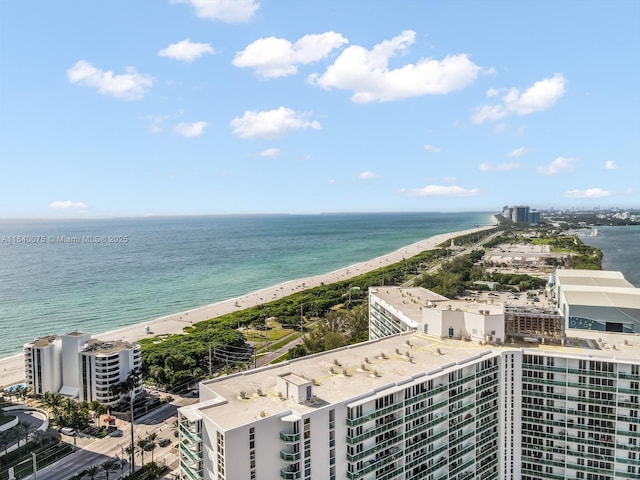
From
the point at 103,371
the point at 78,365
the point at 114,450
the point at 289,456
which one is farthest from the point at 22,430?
the point at 289,456

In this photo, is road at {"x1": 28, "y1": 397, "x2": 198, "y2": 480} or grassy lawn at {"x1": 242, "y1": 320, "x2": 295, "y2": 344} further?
grassy lawn at {"x1": 242, "y1": 320, "x2": 295, "y2": 344}

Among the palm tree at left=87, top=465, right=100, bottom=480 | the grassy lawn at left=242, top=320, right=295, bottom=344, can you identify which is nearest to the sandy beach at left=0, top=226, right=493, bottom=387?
the grassy lawn at left=242, top=320, right=295, bottom=344

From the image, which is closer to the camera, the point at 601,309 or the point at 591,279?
the point at 601,309

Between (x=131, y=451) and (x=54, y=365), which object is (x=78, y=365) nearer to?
(x=54, y=365)

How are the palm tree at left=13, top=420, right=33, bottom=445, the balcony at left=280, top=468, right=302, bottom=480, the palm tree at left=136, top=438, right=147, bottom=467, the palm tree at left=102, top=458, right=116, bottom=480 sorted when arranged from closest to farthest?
the balcony at left=280, top=468, right=302, bottom=480, the palm tree at left=102, top=458, right=116, bottom=480, the palm tree at left=136, top=438, right=147, bottom=467, the palm tree at left=13, top=420, right=33, bottom=445

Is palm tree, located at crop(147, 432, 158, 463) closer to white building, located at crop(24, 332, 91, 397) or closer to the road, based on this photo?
the road

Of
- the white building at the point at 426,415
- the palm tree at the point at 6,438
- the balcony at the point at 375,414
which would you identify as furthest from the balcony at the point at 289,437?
the palm tree at the point at 6,438

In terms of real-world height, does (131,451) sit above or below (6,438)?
below
